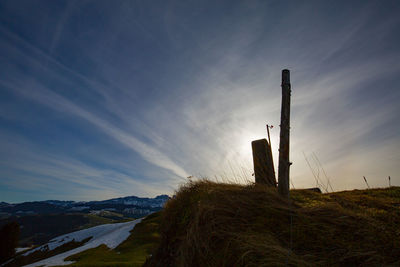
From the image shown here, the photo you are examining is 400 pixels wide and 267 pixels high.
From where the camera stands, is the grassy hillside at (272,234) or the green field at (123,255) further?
the green field at (123,255)

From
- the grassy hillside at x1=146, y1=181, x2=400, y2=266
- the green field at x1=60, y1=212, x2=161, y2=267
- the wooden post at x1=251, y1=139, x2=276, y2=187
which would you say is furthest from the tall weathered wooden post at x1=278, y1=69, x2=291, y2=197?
the green field at x1=60, y1=212, x2=161, y2=267

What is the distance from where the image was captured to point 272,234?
11.2ft

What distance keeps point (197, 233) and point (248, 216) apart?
1.06 metres

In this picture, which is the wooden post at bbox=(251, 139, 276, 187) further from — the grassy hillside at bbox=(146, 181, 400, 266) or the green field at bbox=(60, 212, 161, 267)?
the green field at bbox=(60, 212, 161, 267)

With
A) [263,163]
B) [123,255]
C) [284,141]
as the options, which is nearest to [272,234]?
[284,141]

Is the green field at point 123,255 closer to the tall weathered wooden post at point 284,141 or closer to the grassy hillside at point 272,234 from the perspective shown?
the grassy hillside at point 272,234

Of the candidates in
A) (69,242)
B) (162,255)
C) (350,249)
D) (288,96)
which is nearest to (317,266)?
(350,249)

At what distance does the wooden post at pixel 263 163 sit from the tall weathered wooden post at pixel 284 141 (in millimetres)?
1284

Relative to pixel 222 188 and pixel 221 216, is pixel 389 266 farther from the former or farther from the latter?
pixel 222 188

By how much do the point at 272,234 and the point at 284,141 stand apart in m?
2.74

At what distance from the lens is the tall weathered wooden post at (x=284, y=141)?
16.8 feet

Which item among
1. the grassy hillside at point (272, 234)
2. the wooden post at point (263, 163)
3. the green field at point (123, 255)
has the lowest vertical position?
the green field at point (123, 255)

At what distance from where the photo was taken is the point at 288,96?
568cm

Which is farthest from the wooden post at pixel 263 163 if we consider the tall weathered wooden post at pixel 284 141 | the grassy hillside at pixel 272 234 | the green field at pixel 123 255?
the green field at pixel 123 255
